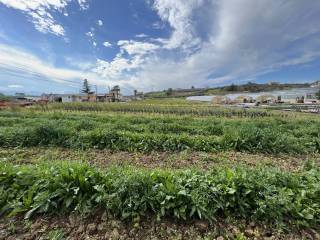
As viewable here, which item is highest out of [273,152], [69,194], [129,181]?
[129,181]

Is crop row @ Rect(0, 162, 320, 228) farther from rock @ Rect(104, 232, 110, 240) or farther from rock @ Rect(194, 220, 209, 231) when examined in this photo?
rock @ Rect(104, 232, 110, 240)

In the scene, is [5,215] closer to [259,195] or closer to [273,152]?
[259,195]

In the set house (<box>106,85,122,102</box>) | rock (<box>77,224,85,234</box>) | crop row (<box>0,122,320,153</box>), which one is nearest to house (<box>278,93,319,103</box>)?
crop row (<box>0,122,320,153</box>)

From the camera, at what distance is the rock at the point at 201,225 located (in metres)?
2.23

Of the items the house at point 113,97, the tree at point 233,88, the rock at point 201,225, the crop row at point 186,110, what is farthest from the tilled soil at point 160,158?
the tree at point 233,88

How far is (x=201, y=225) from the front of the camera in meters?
2.26

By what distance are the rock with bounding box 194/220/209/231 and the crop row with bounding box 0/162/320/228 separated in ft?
0.25

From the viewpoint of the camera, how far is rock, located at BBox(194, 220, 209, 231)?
223 centimetres

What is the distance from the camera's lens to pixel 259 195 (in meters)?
2.52

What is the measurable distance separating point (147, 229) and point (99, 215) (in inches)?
29.0

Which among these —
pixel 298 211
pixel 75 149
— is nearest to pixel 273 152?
pixel 298 211

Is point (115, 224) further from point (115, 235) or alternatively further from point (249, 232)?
point (249, 232)

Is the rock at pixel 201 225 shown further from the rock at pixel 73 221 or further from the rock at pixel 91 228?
the rock at pixel 73 221

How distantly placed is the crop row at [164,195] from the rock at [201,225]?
3.0 inches
